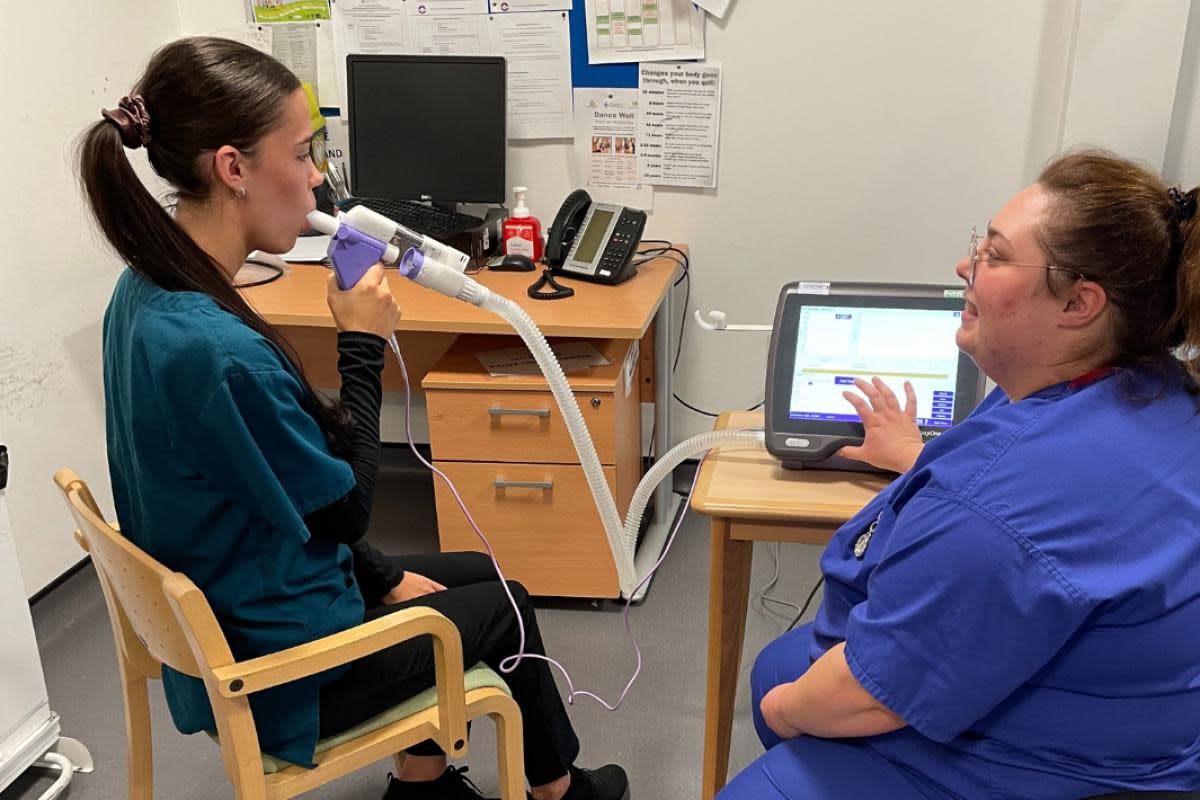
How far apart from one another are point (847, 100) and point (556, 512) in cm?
136

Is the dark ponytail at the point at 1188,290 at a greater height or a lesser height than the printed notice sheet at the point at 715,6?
lesser

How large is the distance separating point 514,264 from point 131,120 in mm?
1468

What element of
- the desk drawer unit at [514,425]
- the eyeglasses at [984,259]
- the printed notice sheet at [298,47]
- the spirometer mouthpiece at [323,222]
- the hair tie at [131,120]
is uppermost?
the printed notice sheet at [298,47]

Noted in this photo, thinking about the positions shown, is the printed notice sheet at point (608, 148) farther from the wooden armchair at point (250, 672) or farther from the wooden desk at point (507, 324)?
the wooden armchair at point (250, 672)

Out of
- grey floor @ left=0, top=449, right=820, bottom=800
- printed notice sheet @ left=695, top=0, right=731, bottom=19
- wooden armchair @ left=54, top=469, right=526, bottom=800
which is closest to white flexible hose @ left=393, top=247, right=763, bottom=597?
grey floor @ left=0, top=449, right=820, bottom=800

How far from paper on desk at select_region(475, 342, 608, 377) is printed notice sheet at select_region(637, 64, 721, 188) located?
27.0 inches

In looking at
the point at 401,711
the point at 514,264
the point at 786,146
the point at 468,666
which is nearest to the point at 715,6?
the point at 786,146

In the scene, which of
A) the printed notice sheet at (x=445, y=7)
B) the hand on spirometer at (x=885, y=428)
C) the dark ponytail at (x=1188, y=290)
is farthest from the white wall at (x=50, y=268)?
the dark ponytail at (x=1188, y=290)

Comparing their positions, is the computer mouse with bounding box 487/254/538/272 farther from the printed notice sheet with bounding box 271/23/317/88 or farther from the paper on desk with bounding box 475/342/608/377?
the printed notice sheet with bounding box 271/23/317/88

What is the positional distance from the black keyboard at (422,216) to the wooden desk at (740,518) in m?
1.19

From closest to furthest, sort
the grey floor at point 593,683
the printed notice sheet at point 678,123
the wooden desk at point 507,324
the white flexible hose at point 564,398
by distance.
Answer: the white flexible hose at point 564,398
the grey floor at point 593,683
the wooden desk at point 507,324
the printed notice sheet at point 678,123

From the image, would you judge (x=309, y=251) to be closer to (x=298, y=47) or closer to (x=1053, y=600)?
(x=298, y=47)

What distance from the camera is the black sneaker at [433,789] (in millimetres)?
1687

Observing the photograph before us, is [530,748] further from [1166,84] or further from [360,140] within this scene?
[1166,84]
